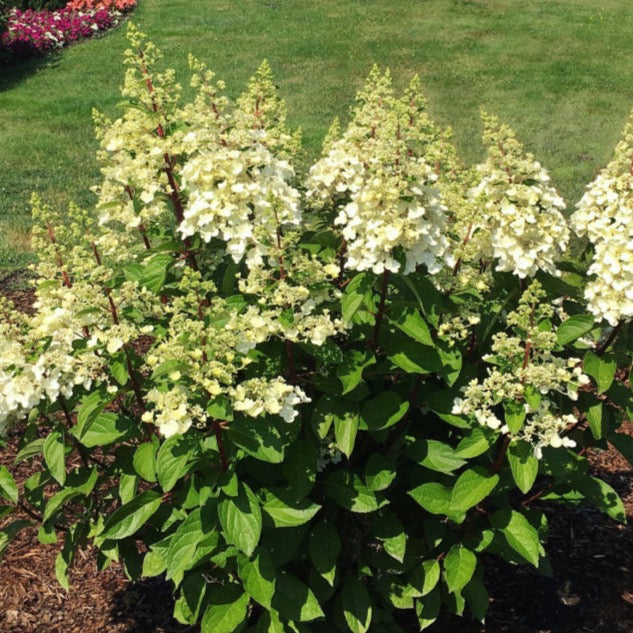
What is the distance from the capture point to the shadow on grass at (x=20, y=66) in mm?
11877

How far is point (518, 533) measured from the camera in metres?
2.44

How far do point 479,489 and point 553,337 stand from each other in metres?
0.55

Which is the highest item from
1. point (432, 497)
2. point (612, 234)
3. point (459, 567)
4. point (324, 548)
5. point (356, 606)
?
point (612, 234)

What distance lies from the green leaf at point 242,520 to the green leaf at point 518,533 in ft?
2.77

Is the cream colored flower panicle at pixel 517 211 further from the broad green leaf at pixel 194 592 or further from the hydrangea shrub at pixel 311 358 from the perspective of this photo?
the broad green leaf at pixel 194 592

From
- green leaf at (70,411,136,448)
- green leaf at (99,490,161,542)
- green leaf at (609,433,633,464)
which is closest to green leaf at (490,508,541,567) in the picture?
green leaf at (609,433,633,464)

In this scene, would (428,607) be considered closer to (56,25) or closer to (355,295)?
(355,295)

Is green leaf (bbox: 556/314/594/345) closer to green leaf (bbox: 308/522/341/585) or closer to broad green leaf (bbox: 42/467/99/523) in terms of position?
green leaf (bbox: 308/522/341/585)

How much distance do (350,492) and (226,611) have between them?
522 mm

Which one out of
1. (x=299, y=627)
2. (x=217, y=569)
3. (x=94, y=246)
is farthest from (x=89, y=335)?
(x=299, y=627)

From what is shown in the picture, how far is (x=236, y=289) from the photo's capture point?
2699 mm

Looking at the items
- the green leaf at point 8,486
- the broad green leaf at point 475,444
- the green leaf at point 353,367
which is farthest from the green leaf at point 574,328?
the green leaf at point 8,486

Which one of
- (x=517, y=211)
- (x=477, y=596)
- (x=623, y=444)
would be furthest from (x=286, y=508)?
(x=623, y=444)

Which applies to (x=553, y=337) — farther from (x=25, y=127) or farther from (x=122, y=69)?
(x=122, y=69)
